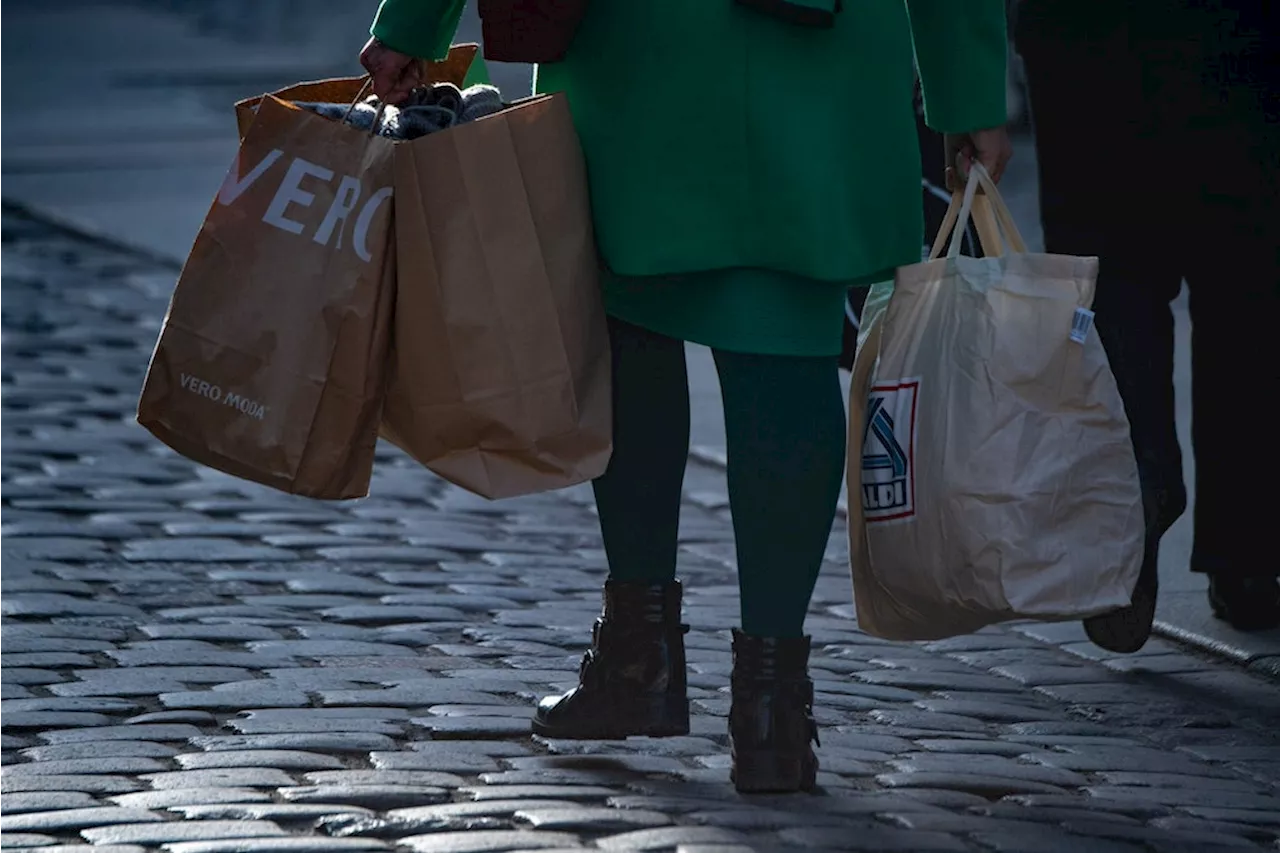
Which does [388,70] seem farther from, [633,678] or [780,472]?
[633,678]

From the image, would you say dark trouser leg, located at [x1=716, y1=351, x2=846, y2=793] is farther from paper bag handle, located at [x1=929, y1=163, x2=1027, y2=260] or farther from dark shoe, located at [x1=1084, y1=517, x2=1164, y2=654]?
dark shoe, located at [x1=1084, y1=517, x2=1164, y2=654]

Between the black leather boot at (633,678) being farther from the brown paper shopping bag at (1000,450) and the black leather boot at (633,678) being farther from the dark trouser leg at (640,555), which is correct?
the brown paper shopping bag at (1000,450)

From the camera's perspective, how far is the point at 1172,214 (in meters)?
4.28

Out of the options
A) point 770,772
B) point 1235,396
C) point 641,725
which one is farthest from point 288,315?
point 1235,396

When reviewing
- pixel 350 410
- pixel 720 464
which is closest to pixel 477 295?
pixel 350 410

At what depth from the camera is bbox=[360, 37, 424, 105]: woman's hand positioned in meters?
3.29

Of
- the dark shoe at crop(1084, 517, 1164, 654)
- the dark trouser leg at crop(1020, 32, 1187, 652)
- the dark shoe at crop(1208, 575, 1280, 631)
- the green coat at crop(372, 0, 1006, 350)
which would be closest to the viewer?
the green coat at crop(372, 0, 1006, 350)

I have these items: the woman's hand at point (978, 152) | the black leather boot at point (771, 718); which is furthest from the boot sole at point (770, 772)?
the woman's hand at point (978, 152)

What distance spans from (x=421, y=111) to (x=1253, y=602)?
211 cm

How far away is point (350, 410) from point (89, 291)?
261 inches

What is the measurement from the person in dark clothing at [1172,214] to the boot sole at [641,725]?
1.11 meters

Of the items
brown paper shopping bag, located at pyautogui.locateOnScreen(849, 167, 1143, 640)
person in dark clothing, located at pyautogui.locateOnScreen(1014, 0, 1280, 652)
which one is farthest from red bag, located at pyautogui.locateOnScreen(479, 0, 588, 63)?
person in dark clothing, located at pyautogui.locateOnScreen(1014, 0, 1280, 652)

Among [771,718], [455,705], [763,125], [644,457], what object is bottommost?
[455,705]

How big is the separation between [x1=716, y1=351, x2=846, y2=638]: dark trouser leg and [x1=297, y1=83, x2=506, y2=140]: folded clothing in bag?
0.50 metres
